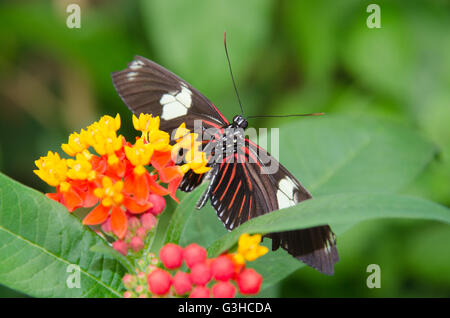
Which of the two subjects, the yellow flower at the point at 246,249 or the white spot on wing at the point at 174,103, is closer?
the yellow flower at the point at 246,249

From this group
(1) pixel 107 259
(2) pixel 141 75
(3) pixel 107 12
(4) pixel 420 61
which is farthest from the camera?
(3) pixel 107 12

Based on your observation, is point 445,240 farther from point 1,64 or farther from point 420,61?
point 1,64

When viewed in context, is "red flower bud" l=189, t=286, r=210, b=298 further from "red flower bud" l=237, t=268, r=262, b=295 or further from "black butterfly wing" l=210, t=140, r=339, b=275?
"black butterfly wing" l=210, t=140, r=339, b=275

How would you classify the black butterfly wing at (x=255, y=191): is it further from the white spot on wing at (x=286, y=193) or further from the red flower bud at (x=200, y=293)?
the red flower bud at (x=200, y=293)

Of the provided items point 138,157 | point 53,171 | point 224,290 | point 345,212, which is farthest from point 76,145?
point 345,212

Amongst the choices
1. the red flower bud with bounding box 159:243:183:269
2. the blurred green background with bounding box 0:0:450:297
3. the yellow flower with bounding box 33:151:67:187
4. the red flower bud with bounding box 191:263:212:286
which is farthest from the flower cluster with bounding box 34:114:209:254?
the blurred green background with bounding box 0:0:450:297

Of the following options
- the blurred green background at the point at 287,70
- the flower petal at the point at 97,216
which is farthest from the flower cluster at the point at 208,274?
the blurred green background at the point at 287,70

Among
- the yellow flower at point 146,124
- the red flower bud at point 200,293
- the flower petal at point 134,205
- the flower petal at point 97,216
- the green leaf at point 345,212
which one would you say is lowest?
the red flower bud at point 200,293
